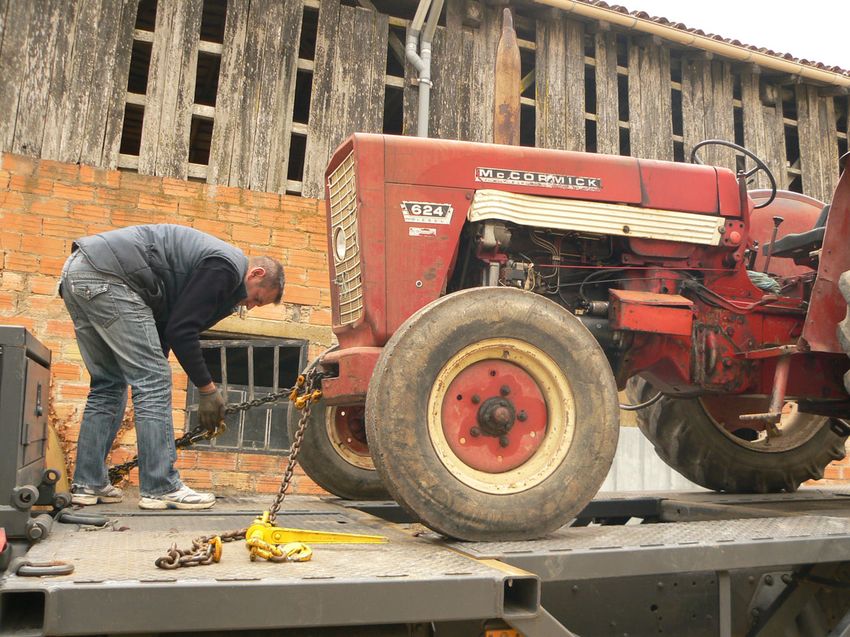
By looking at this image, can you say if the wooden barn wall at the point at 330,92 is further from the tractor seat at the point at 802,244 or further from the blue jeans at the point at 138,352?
the tractor seat at the point at 802,244

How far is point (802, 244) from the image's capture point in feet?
13.2

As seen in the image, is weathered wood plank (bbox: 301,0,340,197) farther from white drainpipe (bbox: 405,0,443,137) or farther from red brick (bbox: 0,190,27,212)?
red brick (bbox: 0,190,27,212)

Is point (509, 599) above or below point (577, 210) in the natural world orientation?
below

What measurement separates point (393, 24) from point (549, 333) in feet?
22.8

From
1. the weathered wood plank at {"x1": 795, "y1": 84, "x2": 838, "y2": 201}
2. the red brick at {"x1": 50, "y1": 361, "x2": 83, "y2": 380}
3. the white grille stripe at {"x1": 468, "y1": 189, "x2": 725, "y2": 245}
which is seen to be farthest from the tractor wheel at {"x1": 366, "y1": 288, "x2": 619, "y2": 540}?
the weathered wood plank at {"x1": 795, "y1": 84, "x2": 838, "y2": 201}

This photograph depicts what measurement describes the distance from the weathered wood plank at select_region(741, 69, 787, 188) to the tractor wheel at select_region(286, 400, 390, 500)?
8104 millimetres

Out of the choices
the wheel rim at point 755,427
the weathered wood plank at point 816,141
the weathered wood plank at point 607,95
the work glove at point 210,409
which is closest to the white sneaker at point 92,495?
the work glove at point 210,409

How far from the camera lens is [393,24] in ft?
29.1

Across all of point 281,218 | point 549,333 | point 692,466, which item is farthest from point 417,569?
point 281,218

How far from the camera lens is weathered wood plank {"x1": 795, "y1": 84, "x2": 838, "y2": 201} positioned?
1056 cm

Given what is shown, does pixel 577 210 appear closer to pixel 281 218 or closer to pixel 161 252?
pixel 161 252

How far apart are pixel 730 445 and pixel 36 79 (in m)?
6.78

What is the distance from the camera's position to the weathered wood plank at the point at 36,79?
24.0 ft

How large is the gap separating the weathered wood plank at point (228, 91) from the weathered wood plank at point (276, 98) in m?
0.22
